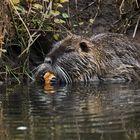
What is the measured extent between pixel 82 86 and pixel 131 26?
217cm

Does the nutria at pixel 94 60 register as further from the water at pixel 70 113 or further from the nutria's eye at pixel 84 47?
the water at pixel 70 113

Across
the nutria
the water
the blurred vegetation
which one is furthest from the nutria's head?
the water

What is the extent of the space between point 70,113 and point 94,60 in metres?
2.89

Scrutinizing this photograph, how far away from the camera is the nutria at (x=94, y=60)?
727 centimetres

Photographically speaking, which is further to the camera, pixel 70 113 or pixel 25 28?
pixel 25 28

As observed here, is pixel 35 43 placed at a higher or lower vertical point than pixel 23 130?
higher

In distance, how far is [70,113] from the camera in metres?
4.67

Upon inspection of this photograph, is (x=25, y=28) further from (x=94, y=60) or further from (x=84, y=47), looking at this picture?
(x=94, y=60)

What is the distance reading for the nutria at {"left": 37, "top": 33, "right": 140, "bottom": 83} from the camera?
7.27 metres

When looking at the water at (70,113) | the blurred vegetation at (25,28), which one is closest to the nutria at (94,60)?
the blurred vegetation at (25,28)

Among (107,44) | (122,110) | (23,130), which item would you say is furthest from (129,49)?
(23,130)

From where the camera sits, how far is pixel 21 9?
7.41 meters

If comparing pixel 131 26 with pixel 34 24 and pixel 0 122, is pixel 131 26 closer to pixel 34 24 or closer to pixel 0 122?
pixel 34 24

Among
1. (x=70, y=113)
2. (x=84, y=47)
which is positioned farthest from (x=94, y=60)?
(x=70, y=113)
